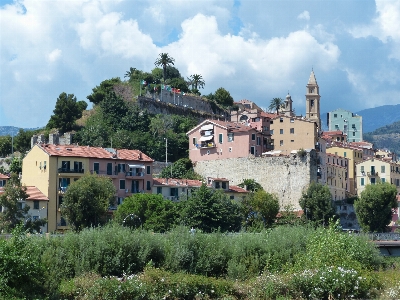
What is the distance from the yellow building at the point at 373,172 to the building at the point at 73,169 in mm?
32821

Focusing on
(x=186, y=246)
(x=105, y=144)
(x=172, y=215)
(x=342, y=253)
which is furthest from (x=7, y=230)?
(x=105, y=144)

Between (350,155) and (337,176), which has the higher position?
(350,155)

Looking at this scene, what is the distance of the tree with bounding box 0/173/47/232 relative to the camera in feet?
224

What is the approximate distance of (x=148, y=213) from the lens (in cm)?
7538

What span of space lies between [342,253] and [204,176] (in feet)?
178

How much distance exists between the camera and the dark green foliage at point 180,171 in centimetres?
9856

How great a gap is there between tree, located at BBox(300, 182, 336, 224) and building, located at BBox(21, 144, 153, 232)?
17.0m

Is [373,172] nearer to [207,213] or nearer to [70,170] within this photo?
[207,213]

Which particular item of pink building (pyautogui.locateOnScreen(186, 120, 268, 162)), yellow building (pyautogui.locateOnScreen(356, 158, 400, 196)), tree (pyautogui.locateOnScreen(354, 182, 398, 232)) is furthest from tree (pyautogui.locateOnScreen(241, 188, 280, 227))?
yellow building (pyautogui.locateOnScreen(356, 158, 400, 196))

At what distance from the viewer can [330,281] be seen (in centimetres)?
4500

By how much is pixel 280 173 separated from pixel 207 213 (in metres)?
22.0

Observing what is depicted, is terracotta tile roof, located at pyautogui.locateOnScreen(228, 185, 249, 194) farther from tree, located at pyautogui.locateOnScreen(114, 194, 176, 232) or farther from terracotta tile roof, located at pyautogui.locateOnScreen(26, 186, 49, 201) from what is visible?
terracotta tile roof, located at pyautogui.locateOnScreen(26, 186, 49, 201)

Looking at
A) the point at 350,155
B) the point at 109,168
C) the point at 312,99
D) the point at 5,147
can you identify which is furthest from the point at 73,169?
the point at 312,99

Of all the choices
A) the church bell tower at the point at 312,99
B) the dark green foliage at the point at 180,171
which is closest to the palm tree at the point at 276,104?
the church bell tower at the point at 312,99
